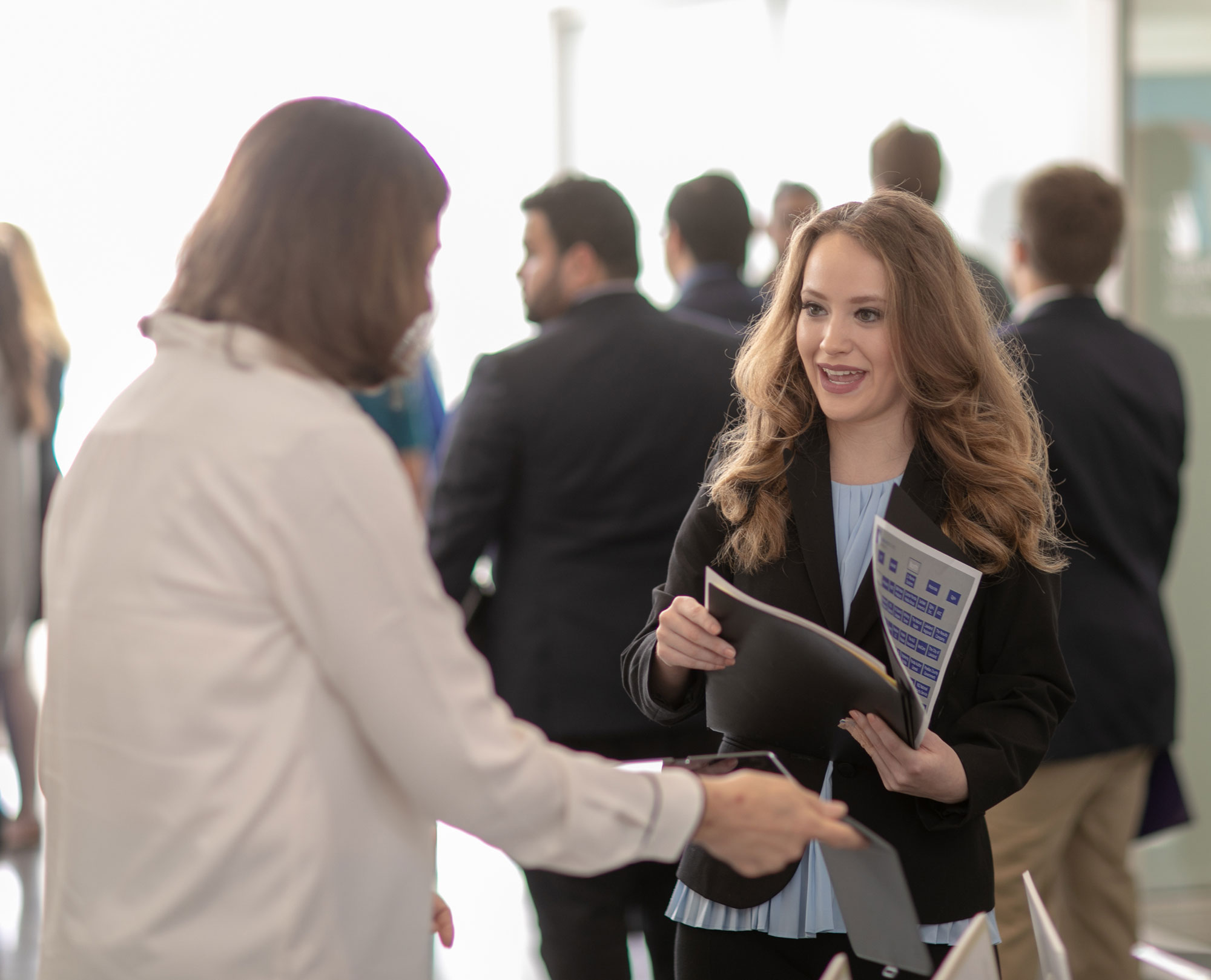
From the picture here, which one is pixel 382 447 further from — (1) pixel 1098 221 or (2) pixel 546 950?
(1) pixel 1098 221

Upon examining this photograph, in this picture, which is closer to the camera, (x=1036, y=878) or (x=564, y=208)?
(x=1036, y=878)

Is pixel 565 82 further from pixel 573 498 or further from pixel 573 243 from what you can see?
pixel 573 498

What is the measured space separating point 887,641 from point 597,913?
1465mm

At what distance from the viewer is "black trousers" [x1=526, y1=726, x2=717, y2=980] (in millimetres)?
2502

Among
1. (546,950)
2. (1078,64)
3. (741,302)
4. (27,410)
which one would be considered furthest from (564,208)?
(27,410)

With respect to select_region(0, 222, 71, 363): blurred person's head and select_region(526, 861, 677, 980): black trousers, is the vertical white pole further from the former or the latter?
select_region(526, 861, 677, 980): black trousers

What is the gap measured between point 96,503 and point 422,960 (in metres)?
0.51

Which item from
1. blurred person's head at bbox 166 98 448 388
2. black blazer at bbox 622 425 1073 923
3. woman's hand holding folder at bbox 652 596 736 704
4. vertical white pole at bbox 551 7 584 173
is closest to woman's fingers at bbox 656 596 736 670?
woman's hand holding folder at bbox 652 596 736 704

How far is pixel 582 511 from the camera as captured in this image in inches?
104

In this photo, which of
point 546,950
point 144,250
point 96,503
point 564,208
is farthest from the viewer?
point 144,250

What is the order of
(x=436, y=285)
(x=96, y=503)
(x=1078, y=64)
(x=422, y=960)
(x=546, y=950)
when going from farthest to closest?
1. (x=436, y=285)
2. (x=1078, y=64)
3. (x=546, y=950)
4. (x=422, y=960)
5. (x=96, y=503)

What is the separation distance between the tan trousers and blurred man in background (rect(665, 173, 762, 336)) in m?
1.36

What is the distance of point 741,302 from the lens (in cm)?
329

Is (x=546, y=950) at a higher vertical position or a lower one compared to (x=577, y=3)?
lower
